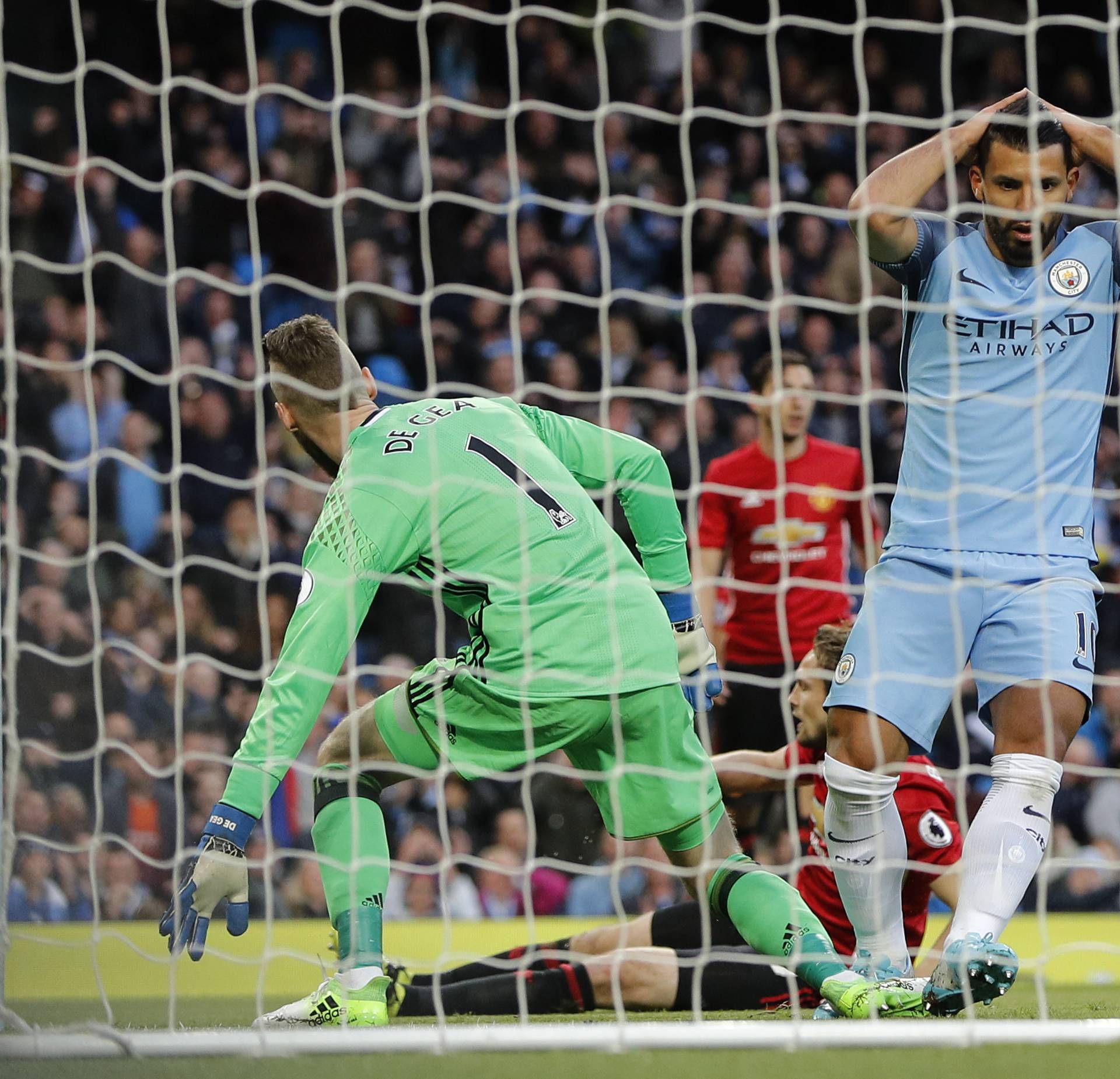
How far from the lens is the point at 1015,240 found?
3.38 m

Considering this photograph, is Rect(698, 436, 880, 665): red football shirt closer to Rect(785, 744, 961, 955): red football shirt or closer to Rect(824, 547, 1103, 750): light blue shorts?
Rect(785, 744, 961, 955): red football shirt

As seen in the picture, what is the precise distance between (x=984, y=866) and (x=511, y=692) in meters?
1.05

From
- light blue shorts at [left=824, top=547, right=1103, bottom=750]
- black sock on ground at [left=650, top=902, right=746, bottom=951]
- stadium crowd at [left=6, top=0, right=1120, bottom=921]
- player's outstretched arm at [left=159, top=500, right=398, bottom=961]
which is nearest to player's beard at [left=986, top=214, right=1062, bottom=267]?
light blue shorts at [left=824, top=547, right=1103, bottom=750]

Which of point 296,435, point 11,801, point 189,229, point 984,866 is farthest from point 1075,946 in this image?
point 189,229

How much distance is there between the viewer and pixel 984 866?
10.5ft

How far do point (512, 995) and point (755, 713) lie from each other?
90.9 inches

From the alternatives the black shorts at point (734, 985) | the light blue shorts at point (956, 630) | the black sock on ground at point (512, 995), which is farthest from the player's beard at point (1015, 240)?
the black sock on ground at point (512, 995)

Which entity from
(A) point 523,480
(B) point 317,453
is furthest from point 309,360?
(A) point 523,480

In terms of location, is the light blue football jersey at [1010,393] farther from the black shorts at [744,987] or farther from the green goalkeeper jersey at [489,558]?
the black shorts at [744,987]

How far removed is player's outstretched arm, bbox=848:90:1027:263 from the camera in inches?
131

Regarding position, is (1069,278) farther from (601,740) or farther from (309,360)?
(309,360)

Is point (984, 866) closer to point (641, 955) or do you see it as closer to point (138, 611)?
point (641, 955)

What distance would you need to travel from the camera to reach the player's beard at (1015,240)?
11.1 feet

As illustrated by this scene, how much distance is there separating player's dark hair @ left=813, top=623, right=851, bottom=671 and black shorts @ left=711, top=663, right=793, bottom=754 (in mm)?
1705
